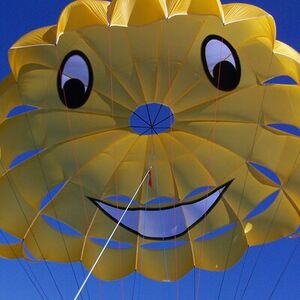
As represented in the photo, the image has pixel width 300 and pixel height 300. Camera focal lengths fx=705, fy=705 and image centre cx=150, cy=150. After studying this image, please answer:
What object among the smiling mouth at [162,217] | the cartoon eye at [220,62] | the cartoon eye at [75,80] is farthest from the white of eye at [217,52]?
the smiling mouth at [162,217]

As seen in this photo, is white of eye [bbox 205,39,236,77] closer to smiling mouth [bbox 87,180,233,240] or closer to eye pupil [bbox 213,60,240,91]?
eye pupil [bbox 213,60,240,91]

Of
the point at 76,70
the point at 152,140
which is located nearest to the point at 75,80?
the point at 76,70

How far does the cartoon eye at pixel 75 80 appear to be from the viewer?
36.1 ft

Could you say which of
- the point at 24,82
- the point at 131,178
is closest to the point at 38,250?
the point at 131,178

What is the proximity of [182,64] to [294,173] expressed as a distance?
8.40 feet

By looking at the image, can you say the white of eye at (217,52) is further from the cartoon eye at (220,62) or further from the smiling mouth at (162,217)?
the smiling mouth at (162,217)

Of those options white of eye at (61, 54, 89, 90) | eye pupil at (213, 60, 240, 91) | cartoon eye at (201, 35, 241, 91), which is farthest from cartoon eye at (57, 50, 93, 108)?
eye pupil at (213, 60, 240, 91)

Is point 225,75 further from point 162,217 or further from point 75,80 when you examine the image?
point 162,217

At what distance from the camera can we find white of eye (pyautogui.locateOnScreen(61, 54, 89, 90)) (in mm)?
11008

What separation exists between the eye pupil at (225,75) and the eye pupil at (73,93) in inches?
83.1

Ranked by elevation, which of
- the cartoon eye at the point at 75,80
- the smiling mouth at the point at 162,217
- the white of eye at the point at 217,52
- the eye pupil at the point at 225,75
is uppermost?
the cartoon eye at the point at 75,80

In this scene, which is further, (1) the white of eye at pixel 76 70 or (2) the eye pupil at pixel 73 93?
(2) the eye pupil at pixel 73 93

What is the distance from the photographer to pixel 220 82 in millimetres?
11031

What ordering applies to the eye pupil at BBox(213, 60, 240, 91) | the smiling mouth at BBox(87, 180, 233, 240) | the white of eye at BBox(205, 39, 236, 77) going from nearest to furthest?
the white of eye at BBox(205, 39, 236, 77), the eye pupil at BBox(213, 60, 240, 91), the smiling mouth at BBox(87, 180, 233, 240)
